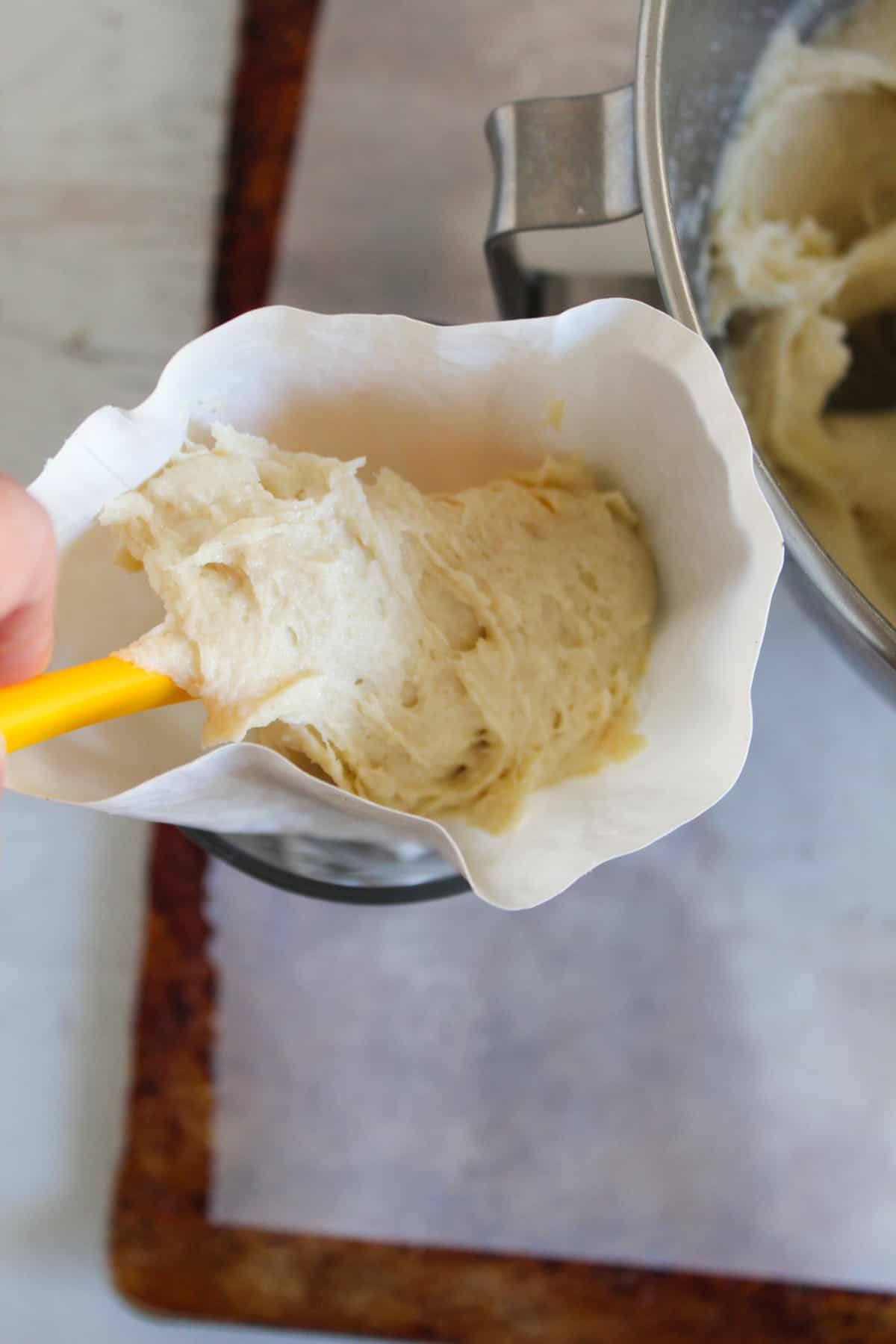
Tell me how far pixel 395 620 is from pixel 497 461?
9 cm

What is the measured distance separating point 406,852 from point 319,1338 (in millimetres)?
337

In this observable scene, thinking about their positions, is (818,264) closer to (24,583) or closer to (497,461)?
(497,461)

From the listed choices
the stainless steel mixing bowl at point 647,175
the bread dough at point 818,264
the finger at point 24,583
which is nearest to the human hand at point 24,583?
the finger at point 24,583

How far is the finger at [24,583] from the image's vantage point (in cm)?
35

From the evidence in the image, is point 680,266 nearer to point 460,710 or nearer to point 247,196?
point 460,710

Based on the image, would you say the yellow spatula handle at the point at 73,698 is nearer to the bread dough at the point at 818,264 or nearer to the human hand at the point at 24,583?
the human hand at the point at 24,583

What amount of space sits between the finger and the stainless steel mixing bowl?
217 mm

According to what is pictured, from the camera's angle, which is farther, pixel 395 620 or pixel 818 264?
pixel 818 264

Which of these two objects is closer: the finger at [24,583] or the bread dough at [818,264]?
the finger at [24,583]

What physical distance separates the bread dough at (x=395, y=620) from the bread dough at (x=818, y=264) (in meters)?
0.16

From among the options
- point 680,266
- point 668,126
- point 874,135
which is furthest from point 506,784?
point 874,135

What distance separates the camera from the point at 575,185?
17.5 inches

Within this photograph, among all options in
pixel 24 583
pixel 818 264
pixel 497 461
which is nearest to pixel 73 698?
pixel 24 583

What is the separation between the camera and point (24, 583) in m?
0.36
